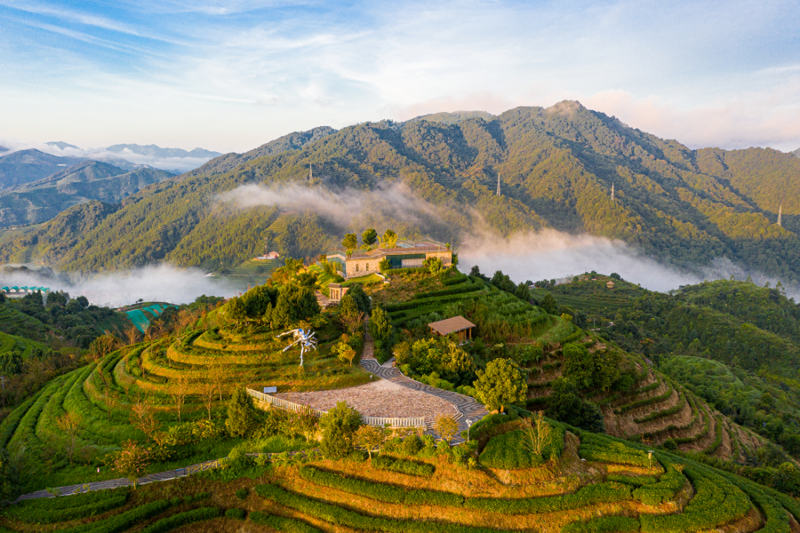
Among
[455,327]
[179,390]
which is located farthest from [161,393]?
[455,327]

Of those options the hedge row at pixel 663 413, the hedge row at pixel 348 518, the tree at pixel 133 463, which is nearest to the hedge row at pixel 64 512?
the tree at pixel 133 463

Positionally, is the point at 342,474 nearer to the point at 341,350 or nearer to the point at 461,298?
the point at 341,350

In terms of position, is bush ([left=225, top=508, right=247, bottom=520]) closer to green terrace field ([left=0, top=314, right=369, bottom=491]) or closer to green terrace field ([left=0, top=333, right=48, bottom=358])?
green terrace field ([left=0, top=314, right=369, bottom=491])

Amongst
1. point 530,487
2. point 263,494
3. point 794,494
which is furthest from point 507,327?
point 263,494

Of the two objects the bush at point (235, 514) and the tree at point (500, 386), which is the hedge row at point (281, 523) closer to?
the bush at point (235, 514)

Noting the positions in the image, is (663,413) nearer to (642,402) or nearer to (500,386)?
(642,402)

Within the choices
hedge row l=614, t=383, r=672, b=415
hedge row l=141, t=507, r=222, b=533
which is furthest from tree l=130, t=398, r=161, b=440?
hedge row l=614, t=383, r=672, b=415

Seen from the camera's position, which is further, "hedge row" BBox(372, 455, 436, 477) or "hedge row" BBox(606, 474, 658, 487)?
"hedge row" BBox(606, 474, 658, 487)
